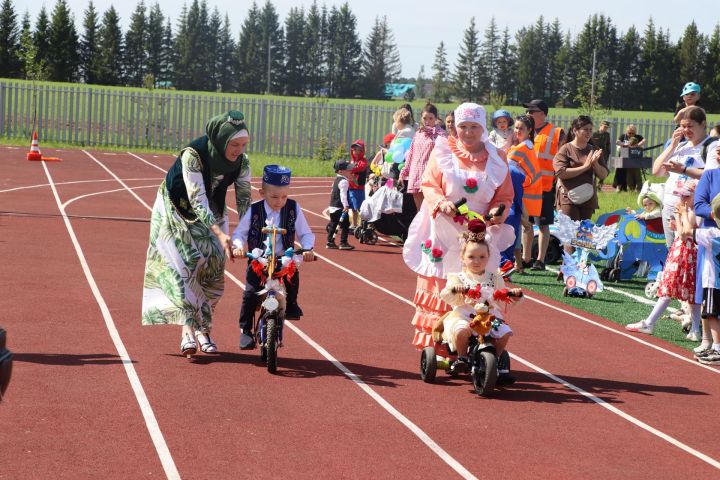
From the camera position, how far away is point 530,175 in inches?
577

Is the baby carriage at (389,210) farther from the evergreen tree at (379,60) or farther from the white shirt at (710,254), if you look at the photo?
the evergreen tree at (379,60)

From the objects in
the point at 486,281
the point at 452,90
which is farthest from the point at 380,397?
the point at 452,90

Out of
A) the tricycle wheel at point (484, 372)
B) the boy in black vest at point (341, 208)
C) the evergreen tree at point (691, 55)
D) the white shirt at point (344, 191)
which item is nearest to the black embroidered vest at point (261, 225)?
the tricycle wheel at point (484, 372)

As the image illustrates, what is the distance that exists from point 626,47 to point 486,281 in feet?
421

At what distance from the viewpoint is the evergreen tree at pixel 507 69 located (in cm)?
14575

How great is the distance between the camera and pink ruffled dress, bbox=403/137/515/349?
8703 mm

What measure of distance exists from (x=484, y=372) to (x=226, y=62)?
146621 mm

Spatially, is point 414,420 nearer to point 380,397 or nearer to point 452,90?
point 380,397

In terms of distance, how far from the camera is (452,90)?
152m

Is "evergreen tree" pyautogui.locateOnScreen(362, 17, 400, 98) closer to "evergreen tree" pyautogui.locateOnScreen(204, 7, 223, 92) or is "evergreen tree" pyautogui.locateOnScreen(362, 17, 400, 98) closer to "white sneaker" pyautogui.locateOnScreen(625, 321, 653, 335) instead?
"evergreen tree" pyautogui.locateOnScreen(204, 7, 223, 92)

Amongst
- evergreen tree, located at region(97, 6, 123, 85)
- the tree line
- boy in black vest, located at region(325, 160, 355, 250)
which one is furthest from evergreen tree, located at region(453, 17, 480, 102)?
boy in black vest, located at region(325, 160, 355, 250)

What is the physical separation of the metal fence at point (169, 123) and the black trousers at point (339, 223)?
23755mm

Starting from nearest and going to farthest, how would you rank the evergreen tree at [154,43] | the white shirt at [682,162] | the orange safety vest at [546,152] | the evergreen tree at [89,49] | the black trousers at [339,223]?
the white shirt at [682,162], the orange safety vest at [546,152], the black trousers at [339,223], the evergreen tree at [89,49], the evergreen tree at [154,43]

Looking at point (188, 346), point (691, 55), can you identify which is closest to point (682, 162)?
point (188, 346)
